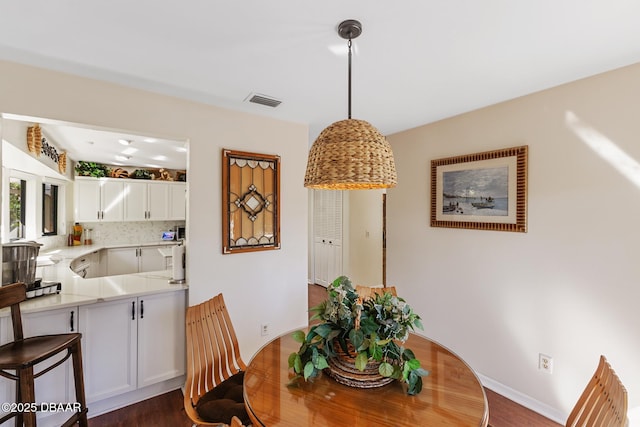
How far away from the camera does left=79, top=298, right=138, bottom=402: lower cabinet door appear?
2059mm

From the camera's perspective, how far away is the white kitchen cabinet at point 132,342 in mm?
2078

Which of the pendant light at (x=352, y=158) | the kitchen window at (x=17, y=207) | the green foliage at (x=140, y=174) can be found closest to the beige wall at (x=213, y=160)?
the pendant light at (x=352, y=158)

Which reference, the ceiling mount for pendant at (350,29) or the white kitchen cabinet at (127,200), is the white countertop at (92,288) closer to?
the white kitchen cabinet at (127,200)

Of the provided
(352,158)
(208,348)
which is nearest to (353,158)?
(352,158)

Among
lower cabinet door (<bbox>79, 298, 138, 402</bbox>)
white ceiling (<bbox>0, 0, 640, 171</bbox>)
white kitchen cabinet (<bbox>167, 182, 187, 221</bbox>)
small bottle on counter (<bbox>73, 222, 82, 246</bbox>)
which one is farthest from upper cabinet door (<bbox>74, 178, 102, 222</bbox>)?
white ceiling (<bbox>0, 0, 640, 171</bbox>)

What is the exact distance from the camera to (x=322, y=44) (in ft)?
5.33

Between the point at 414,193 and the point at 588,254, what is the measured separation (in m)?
1.51

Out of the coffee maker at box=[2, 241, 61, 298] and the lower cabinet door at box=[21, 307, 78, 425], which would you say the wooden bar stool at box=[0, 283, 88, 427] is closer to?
the lower cabinet door at box=[21, 307, 78, 425]

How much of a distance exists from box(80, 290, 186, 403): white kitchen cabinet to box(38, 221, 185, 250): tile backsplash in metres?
3.48

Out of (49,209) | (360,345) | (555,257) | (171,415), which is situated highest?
(49,209)

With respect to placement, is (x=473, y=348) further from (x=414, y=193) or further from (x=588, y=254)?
(x=414, y=193)

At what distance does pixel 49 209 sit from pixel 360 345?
5054 millimetres

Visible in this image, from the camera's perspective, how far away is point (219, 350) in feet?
5.91

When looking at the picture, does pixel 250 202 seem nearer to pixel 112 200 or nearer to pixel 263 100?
pixel 263 100
